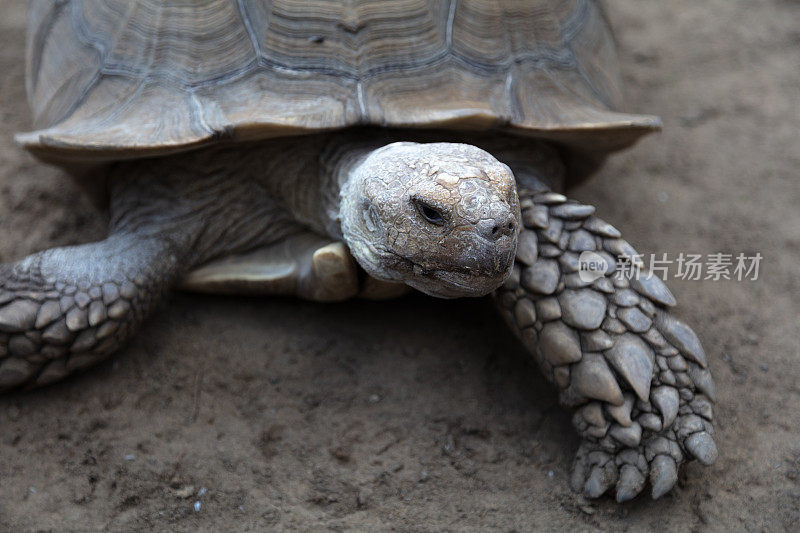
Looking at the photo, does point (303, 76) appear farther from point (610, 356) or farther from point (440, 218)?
point (610, 356)

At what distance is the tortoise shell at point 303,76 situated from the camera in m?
2.49

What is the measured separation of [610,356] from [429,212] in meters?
0.82

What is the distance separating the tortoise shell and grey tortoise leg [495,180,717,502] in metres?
0.48

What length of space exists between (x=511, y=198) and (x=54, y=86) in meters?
1.98

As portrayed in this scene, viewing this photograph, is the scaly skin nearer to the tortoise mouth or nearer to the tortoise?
the tortoise

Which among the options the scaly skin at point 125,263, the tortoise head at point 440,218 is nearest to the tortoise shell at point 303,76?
the scaly skin at point 125,263

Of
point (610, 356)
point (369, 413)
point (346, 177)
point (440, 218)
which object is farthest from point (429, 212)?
point (369, 413)

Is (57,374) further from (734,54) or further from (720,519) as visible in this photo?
(734,54)

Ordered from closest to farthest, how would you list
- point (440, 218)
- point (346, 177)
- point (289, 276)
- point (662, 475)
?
point (440, 218), point (662, 475), point (346, 177), point (289, 276)

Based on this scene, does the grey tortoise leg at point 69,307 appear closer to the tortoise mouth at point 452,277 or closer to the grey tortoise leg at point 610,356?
the tortoise mouth at point 452,277

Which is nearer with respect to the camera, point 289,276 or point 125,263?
point 125,263

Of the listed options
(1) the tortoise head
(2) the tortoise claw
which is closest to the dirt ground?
(2) the tortoise claw

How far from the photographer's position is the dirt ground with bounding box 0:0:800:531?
2.29 m

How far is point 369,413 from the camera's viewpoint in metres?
2.62
